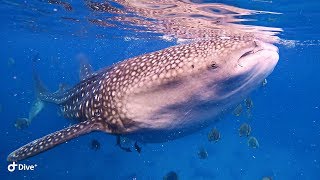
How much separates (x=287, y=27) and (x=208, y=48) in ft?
45.1

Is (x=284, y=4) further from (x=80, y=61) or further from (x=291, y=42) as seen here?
(x=291, y=42)

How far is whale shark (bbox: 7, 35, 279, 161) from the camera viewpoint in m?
4.02

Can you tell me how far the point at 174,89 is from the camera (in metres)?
4.36

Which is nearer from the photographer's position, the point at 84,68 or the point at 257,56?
the point at 257,56

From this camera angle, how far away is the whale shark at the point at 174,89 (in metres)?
4.02

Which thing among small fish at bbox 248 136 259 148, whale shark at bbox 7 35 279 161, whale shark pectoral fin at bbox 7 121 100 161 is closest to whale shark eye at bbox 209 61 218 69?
whale shark at bbox 7 35 279 161

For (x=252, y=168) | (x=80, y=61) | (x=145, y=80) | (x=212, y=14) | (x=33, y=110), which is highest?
(x=145, y=80)

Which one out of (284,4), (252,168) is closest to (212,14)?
(284,4)

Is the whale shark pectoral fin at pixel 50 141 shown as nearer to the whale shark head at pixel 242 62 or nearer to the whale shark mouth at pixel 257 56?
the whale shark head at pixel 242 62

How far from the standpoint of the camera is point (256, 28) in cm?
1622

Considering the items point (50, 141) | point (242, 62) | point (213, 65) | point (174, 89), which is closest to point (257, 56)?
point (242, 62)

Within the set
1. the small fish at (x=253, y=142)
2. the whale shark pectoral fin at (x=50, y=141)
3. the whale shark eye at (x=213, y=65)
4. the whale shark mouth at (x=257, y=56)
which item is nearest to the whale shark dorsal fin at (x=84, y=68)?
the whale shark pectoral fin at (x=50, y=141)

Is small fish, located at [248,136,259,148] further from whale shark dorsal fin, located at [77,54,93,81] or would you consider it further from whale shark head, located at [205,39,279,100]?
whale shark head, located at [205,39,279,100]

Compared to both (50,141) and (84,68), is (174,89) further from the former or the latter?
(84,68)
